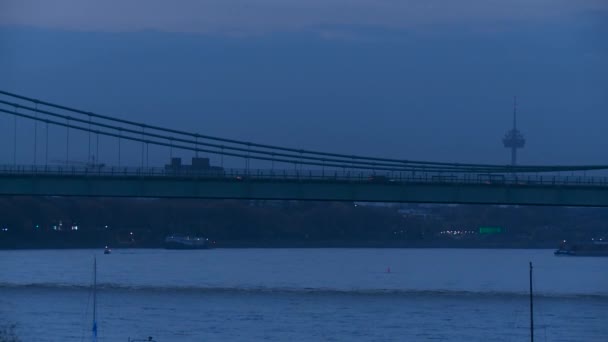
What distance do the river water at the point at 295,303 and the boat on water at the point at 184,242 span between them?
3197cm

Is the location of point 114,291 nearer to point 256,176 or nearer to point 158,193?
point 158,193

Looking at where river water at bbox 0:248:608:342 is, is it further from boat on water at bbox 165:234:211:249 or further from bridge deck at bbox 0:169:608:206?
boat on water at bbox 165:234:211:249

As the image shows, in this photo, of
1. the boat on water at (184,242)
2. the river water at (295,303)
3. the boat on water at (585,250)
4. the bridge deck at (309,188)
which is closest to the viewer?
the river water at (295,303)

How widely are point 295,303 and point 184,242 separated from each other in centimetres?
6792

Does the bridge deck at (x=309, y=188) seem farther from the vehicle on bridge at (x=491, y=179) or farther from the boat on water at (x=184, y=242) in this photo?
the boat on water at (x=184, y=242)

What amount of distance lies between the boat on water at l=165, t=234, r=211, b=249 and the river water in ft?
105

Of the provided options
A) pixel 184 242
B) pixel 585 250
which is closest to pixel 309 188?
pixel 184 242

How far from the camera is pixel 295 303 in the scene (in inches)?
1994

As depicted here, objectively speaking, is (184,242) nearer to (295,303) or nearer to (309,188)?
(309,188)

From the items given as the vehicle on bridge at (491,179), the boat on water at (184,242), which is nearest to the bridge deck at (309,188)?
the vehicle on bridge at (491,179)

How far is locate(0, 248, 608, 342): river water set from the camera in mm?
40281

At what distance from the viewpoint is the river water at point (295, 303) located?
132ft

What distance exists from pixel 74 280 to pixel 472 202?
78.1 ft

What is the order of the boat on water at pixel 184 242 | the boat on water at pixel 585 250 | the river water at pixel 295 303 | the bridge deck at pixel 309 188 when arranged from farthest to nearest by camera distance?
1. the boat on water at pixel 585 250
2. the boat on water at pixel 184 242
3. the bridge deck at pixel 309 188
4. the river water at pixel 295 303
